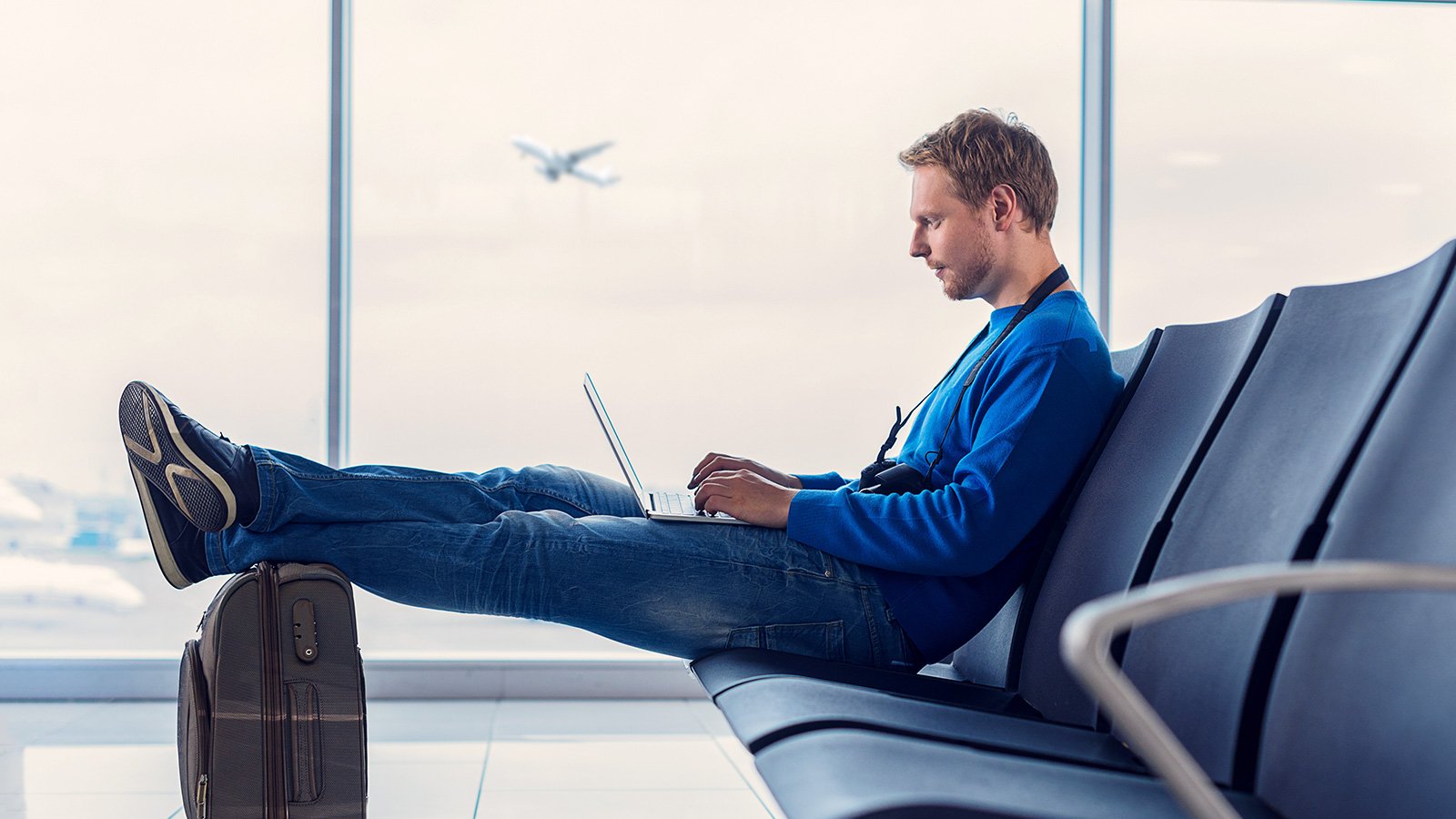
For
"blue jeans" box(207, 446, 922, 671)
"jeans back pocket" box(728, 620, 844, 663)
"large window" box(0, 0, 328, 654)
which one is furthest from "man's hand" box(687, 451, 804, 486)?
"large window" box(0, 0, 328, 654)

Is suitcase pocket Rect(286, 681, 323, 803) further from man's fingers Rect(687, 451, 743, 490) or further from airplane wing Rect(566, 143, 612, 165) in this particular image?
airplane wing Rect(566, 143, 612, 165)

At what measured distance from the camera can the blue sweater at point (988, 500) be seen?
5.19ft

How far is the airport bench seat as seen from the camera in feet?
3.10

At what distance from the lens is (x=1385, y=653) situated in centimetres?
93

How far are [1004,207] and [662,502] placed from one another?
71cm

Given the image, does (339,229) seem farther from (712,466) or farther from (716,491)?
(716,491)

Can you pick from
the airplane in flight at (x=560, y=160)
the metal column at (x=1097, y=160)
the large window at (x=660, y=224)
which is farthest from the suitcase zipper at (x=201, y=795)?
the metal column at (x=1097, y=160)

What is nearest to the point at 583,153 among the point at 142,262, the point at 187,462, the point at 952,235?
the point at 142,262

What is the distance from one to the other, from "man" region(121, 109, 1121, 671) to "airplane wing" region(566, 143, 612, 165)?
5.43 feet

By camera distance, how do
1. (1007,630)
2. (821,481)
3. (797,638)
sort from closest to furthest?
(797,638) → (1007,630) → (821,481)

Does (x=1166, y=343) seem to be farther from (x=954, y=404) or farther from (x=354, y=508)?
(x=354, y=508)

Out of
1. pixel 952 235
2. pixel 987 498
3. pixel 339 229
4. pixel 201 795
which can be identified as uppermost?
pixel 339 229

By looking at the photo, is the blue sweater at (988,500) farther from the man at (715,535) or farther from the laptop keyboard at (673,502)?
the laptop keyboard at (673,502)

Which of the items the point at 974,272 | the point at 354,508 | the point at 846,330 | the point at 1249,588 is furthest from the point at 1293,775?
the point at 846,330
